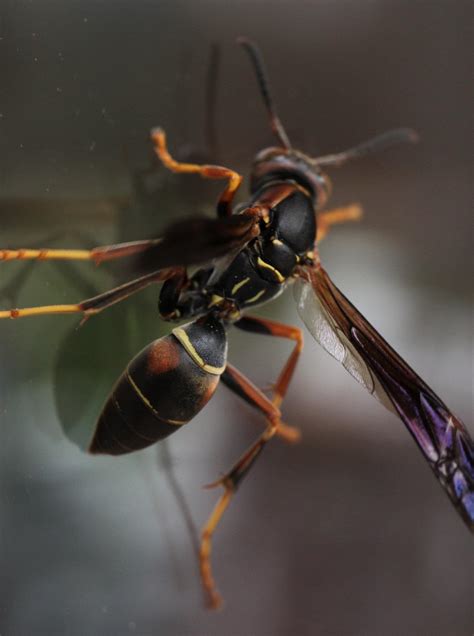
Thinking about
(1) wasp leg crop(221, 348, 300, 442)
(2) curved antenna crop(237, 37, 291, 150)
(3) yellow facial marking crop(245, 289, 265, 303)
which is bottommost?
(1) wasp leg crop(221, 348, 300, 442)

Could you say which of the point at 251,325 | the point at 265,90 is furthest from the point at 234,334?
the point at 265,90

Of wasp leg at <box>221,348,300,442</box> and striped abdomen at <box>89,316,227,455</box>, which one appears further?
wasp leg at <box>221,348,300,442</box>

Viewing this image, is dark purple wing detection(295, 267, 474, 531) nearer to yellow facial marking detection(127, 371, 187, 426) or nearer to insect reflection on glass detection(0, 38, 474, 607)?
insect reflection on glass detection(0, 38, 474, 607)

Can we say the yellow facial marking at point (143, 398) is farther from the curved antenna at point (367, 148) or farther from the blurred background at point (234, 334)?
the curved antenna at point (367, 148)

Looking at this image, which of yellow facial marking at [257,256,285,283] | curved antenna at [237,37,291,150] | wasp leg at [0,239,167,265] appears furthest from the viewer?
curved antenna at [237,37,291,150]

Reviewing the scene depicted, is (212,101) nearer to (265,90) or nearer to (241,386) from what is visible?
(265,90)

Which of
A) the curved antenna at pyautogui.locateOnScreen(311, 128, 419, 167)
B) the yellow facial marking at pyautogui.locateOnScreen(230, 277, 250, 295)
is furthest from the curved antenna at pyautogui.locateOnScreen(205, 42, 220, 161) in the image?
the yellow facial marking at pyautogui.locateOnScreen(230, 277, 250, 295)

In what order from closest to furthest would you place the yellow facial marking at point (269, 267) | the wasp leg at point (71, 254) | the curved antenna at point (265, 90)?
the wasp leg at point (71, 254) → the yellow facial marking at point (269, 267) → the curved antenna at point (265, 90)

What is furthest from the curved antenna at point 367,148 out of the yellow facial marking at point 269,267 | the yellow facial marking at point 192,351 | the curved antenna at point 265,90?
the yellow facial marking at point 192,351

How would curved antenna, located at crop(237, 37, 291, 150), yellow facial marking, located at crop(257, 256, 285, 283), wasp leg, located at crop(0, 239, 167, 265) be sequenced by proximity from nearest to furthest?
wasp leg, located at crop(0, 239, 167, 265) < yellow facial marking, located at crop(257, 256, 285, 283) < curved antenna, located at crop(237, 37, 291, 150)
